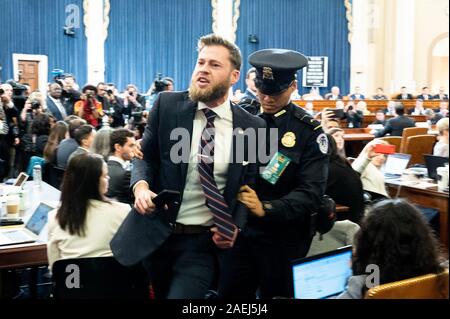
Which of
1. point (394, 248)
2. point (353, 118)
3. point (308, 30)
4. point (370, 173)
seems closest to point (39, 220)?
point (394, 248)

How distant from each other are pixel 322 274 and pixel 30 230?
5.93ft

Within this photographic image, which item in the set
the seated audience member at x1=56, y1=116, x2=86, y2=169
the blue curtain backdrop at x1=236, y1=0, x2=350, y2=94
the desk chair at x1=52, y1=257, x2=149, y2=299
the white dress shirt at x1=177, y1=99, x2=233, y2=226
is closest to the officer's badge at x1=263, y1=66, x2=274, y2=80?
the white dress shirt at x1=177, y1=99, x2=233, y2=226

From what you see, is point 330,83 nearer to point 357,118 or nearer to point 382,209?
point 357,118

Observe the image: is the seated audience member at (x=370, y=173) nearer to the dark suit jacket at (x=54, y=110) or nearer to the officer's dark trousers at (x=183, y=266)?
the officer's dark trousers at (x=183, y=266)

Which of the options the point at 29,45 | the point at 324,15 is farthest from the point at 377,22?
the point at 29,45

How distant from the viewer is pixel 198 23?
15.8 m

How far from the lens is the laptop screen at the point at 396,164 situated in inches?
A: 221

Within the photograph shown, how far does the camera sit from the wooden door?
43.4 feet

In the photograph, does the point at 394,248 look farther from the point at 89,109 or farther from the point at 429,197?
the point at 89,109

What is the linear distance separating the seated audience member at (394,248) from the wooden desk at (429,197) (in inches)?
111

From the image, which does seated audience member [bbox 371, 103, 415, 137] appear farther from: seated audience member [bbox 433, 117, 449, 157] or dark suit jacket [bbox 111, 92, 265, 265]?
dark suit jacket [bbox 111, 92, 265, 265]

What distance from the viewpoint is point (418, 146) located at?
22.2ft

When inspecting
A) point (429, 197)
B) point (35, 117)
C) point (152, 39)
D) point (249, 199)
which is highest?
point (152, 39)

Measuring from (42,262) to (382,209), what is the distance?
5.91 feet
